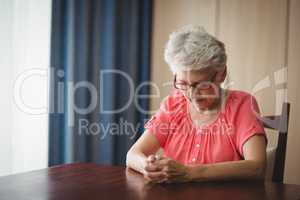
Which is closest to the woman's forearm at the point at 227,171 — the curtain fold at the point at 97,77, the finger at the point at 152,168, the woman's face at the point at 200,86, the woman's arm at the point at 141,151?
the finger at the point at 152,168

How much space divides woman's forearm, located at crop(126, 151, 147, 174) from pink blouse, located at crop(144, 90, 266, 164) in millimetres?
184

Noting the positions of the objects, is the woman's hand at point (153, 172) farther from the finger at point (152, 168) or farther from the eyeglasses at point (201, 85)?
the eyeglasses at point (201, 85)

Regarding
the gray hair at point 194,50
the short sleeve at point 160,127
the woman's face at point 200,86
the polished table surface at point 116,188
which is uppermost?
the gray hair at point 194,50

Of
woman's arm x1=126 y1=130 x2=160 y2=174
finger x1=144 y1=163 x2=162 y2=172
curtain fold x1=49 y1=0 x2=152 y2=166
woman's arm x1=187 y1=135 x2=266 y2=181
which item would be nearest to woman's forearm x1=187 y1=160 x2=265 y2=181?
woman's arm x1=187 y1=135 x2=266 y2=181

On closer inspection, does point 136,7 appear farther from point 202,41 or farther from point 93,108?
point 202,41

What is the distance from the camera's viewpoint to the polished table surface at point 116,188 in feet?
3.44

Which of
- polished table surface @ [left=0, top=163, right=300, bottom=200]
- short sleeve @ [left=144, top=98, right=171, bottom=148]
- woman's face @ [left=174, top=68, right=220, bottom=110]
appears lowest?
polished table surface @ [left=0, top=163, right=300, bottom=200]

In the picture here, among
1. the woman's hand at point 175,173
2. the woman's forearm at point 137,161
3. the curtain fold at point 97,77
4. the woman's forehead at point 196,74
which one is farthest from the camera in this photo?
the curtain fold at point 97,77

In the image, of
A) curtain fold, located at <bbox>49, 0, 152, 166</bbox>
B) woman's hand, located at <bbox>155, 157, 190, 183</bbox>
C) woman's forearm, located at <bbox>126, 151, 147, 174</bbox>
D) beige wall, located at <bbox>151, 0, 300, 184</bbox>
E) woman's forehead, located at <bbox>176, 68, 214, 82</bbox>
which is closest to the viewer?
woman's hand, located at <bbox>155, 157, 190, 183</bbox>

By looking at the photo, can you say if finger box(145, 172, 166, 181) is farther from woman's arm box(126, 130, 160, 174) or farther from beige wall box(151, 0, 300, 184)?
beige wall box(151, 0, 300, 184)

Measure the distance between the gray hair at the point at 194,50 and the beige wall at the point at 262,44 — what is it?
1110mm

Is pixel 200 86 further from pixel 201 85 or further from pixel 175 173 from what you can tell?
pixel 175 173

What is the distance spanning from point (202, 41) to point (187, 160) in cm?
50

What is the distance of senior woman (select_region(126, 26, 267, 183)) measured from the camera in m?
1.45
